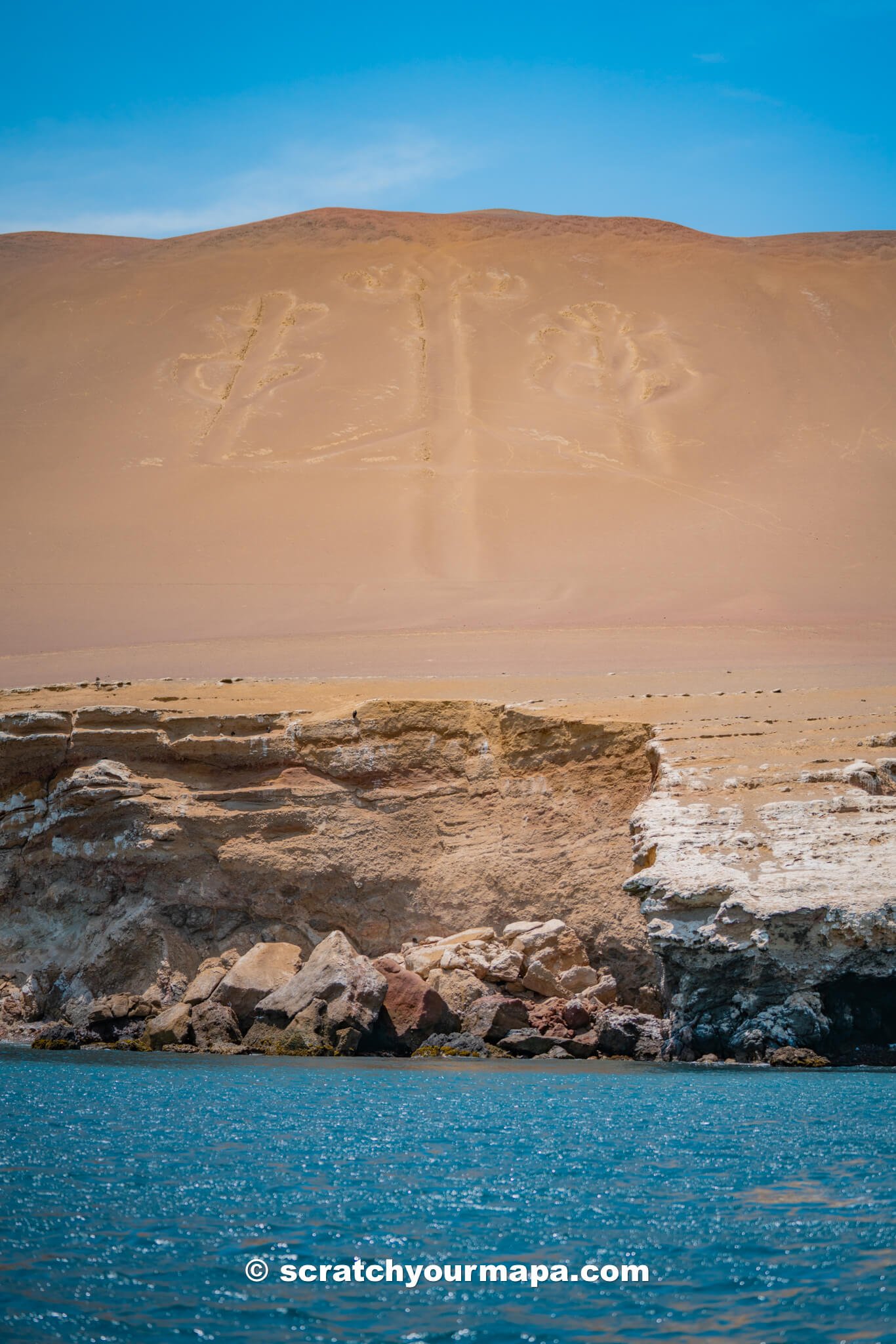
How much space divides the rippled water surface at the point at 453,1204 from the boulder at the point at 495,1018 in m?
2.78

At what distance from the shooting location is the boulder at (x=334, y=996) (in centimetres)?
1563

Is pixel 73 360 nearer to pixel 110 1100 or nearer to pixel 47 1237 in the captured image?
pixel 110 1100

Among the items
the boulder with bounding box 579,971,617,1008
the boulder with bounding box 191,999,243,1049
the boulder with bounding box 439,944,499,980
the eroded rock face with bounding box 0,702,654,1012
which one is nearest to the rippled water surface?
the boulder with bounding box 191,999,243,1049

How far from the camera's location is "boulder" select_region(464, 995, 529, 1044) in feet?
51.8

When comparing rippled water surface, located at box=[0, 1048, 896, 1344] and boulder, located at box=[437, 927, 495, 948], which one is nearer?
rippled water surface, located at box=[0, 1048, 896, 1344]

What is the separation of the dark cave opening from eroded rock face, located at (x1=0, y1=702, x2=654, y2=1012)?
15.9ft

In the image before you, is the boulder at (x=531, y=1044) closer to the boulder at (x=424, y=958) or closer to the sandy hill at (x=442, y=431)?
the boulder at (x=424, y=958)

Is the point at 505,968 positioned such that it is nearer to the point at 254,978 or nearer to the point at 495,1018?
the point at 495,1018

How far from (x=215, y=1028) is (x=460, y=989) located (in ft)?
10.2

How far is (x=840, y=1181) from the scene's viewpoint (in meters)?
8.34

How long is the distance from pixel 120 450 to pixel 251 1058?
40445mm

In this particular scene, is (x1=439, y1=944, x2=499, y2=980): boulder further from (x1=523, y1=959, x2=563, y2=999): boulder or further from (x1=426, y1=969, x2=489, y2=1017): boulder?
(x1=523, y1=959, x2=563, y2=999): boulder

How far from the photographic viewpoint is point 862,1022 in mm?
13969

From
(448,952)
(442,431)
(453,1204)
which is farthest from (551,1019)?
(442,431)
